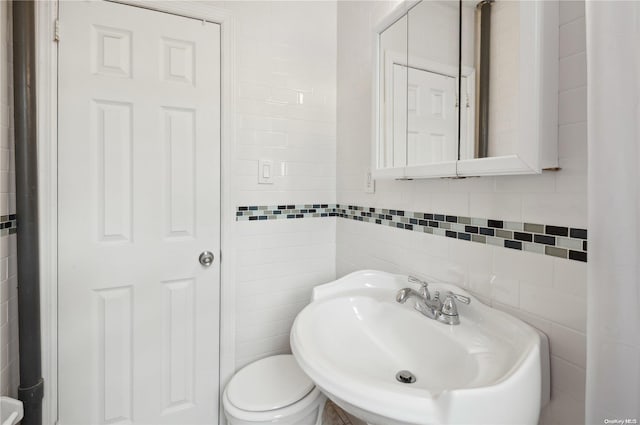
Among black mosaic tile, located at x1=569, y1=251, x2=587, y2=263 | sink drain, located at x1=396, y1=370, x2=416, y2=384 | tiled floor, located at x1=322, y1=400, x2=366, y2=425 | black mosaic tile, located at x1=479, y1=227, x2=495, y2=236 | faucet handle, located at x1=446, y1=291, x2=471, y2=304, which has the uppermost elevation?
black mosaic tile, located at x1=479, y1=227, x2=495, y2=236

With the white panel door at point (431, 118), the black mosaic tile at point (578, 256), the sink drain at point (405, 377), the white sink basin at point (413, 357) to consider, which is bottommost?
the sink drain at point (405, 377)

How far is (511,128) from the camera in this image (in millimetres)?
835

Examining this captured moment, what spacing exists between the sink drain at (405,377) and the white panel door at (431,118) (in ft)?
2.27

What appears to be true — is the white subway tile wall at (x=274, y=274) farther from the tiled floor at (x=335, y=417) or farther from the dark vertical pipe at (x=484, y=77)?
the dark vertical pipe at (x=484, y=77)

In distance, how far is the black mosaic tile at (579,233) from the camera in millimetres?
740

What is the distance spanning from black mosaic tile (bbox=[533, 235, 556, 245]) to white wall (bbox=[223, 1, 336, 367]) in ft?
3.67

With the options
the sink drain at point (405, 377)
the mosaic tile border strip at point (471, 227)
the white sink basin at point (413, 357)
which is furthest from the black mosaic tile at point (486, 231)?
the sink drain at point (405, 377)

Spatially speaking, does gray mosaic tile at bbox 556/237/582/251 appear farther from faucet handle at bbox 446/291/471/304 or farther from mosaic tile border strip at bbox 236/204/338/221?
mosaic tile border strip at bbox 236/204/338/221

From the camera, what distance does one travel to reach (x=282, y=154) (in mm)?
1676

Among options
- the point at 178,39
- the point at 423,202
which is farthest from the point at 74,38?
the point at 423,202

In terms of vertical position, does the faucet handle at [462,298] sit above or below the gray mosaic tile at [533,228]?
below

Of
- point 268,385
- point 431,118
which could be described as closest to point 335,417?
point 268,385

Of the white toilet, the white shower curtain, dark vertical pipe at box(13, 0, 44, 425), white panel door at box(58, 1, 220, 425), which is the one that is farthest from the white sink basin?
dark vertical pipe at box(13, 0, 44, 425)

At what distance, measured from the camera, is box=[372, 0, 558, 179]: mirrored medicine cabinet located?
759mm
